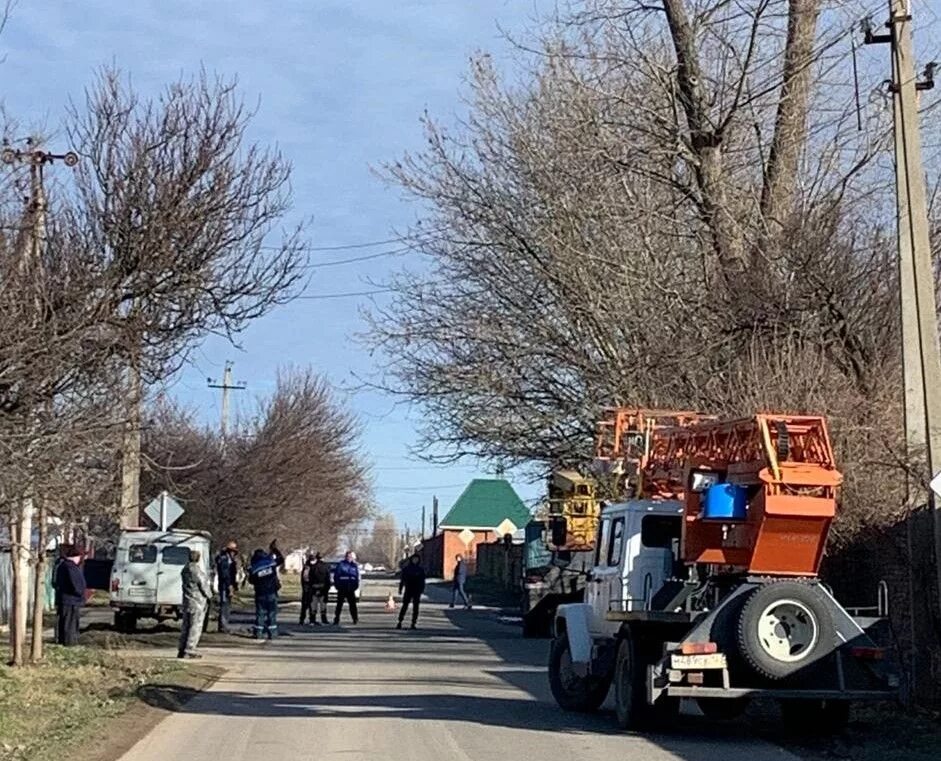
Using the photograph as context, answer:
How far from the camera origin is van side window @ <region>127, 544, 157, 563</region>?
112 feet

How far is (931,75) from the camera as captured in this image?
732 inches

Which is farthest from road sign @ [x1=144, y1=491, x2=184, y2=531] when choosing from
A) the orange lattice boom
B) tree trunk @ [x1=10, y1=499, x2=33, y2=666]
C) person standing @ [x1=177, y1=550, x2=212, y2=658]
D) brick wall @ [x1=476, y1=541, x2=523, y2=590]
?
the orange lattice boom

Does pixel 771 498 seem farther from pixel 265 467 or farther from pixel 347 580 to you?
pixel 265 467

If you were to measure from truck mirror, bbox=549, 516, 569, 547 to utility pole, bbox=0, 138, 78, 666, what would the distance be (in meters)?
8.12

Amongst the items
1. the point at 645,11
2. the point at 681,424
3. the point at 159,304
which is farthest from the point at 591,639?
the point at 645,11

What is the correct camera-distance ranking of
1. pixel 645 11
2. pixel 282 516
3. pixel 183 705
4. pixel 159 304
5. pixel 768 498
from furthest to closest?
pixel 282 516 → pixel 645 11 → pixel 183 705 → pixel 159 304 → pixel 768 498

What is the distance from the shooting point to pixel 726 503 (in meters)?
15.5

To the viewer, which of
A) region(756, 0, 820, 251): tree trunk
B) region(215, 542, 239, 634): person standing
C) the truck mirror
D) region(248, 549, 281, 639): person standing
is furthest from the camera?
region(215, 542, 239, 634): person standing

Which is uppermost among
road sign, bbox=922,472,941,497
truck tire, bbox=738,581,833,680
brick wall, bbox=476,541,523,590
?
brick wall, bbox=476,541,523,590

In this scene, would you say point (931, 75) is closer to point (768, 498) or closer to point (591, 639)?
point (768, 498)

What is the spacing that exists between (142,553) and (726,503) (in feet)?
69.5

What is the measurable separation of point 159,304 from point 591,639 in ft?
20.0

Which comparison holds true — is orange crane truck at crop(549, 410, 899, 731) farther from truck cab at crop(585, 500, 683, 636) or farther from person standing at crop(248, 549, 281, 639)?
person standing at crop(248, 549, 281, 639)

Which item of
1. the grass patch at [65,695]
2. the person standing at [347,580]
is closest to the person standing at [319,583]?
the person standing at [347,580]
